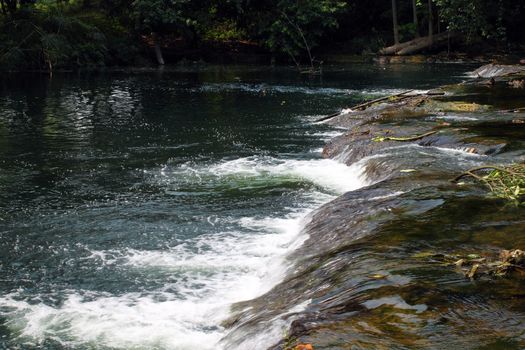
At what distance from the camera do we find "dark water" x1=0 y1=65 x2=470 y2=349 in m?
7.02

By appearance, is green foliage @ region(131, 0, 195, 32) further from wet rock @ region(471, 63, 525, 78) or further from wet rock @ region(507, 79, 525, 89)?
wet rock @ region(507, 79, 525, 89)

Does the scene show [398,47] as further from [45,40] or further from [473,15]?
[45,40]

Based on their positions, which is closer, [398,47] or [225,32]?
[398,47]

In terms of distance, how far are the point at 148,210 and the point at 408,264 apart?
6219mm

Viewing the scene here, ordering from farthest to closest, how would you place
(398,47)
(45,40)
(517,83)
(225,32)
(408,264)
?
(225,32), (398,47), (45,40), (517,83), (408,264)

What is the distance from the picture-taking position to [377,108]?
1978 centimetres

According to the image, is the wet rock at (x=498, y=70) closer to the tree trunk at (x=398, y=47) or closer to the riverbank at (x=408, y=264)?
the tree trunk at (x=398, y=47)

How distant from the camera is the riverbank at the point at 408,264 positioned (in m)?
4.74

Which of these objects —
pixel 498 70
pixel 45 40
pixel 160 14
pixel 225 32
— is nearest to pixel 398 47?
pixel 225 32

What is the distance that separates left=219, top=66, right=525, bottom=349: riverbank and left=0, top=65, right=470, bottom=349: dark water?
0.58m

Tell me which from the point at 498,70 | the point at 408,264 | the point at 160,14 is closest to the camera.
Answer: the point at 408,264

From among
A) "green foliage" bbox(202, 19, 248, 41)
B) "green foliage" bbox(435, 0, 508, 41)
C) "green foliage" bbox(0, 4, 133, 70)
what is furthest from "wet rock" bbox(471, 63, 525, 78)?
"green foliage" bbox(0, 4, 133, 70)

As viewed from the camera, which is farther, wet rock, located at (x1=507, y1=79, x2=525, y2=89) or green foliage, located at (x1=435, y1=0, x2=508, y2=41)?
green foliage, located at (x1=435, y1=0, x2=508, y2=41)

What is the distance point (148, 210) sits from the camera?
11.0 m
